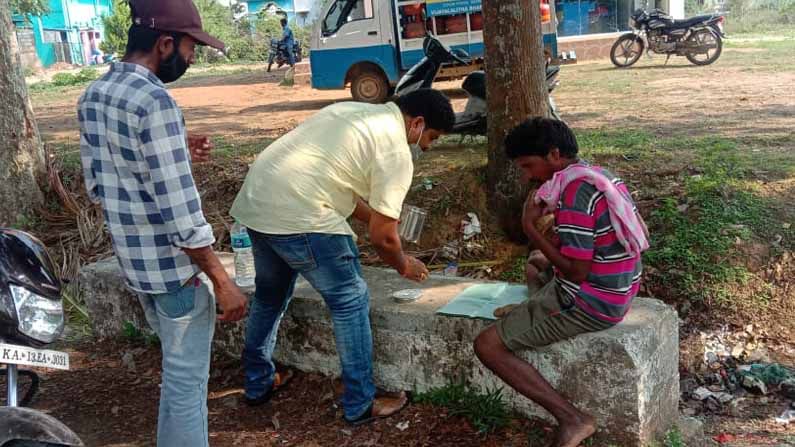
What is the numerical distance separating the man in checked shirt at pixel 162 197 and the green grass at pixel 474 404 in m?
1.18

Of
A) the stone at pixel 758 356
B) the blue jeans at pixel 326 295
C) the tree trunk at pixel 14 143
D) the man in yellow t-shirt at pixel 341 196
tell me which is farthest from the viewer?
the tree trunk at pixel 14 143

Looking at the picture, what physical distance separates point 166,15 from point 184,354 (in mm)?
1163

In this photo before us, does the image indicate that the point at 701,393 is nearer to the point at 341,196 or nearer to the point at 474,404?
the point at 474,404

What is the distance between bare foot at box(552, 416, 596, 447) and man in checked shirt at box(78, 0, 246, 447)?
4.50ft

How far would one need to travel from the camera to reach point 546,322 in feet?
9.49

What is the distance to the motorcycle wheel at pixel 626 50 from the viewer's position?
14805 mm

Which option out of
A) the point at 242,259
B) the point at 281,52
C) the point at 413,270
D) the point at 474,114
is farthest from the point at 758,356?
the point at 281,52

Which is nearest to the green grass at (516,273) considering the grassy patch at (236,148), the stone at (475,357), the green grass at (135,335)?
the stone at (475,357)

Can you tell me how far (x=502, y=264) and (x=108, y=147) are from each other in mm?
3286

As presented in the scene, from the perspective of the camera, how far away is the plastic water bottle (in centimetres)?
399

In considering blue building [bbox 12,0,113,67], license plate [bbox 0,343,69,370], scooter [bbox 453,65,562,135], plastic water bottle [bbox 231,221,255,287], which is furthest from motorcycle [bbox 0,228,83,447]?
blue building [bbox 12,0,113,67]

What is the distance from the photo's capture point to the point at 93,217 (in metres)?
6.38

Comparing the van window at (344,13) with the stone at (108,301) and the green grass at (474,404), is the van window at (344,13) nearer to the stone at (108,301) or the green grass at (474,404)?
the stone at (108,301)

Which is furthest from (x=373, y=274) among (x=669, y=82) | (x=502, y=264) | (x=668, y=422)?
(x=669, y=82)
